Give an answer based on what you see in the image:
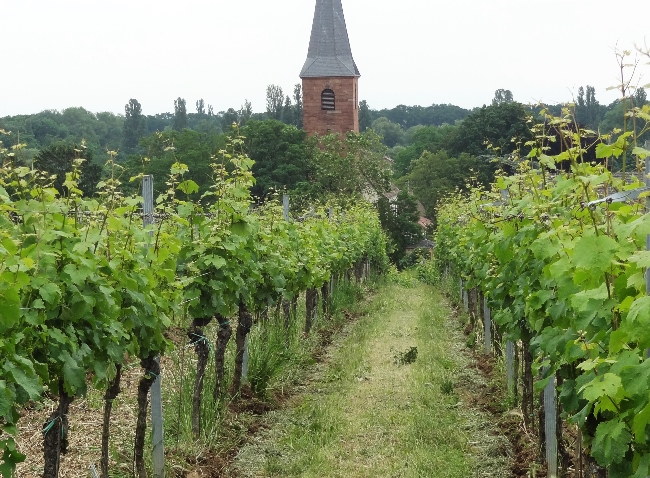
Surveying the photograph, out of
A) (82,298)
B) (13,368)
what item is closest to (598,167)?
(82,298)

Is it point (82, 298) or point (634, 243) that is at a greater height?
point (634, 243)

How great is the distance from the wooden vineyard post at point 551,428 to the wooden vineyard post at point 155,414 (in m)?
3.06

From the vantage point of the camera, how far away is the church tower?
55.1 metres

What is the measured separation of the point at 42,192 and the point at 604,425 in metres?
3.40

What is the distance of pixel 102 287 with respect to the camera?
4617 mm

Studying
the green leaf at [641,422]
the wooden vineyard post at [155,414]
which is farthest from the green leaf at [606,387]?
the wooden vineyard post at [155,414]

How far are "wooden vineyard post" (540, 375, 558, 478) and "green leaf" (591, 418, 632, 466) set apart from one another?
8.93 ft

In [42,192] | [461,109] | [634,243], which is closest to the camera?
[634,243]

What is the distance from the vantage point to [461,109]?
5955 inches

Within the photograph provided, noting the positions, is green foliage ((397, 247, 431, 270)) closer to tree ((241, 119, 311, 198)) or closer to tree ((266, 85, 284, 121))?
tree ((241, 119, 311, 198))

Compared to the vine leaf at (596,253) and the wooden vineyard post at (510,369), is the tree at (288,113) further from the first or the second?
the vine leaf at (596,253)

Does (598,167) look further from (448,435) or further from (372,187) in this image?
(372,187)

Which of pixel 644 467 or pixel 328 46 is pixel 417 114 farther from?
pixel 644 467

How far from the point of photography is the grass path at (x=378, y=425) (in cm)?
695
